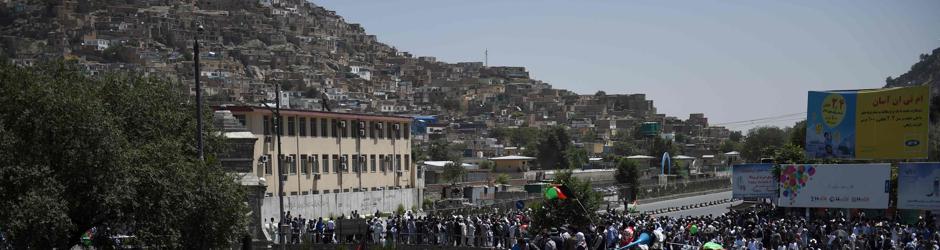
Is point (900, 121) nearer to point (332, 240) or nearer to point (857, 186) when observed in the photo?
point (857, 186)

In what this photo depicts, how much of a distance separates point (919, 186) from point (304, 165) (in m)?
22.7

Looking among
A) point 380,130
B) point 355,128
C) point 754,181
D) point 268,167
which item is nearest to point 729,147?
point 380,130

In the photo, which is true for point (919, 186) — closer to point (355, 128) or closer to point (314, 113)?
point (314, 113)

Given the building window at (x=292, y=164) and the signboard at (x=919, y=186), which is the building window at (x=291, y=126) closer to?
the building window at (x=292, y=164)

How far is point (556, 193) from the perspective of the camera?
32625 mm

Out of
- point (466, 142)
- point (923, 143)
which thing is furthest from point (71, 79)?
point (466, 142)

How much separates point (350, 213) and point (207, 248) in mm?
19883

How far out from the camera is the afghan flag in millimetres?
32406

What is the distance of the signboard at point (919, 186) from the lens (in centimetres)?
3512

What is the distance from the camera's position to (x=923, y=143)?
39094mm

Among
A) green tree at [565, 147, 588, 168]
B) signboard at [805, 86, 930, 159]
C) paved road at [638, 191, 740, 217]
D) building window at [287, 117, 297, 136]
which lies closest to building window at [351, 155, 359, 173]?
building window at [287, 117, 297, 136]

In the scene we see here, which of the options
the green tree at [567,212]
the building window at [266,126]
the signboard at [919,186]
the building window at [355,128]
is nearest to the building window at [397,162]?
the building window at [355,128]

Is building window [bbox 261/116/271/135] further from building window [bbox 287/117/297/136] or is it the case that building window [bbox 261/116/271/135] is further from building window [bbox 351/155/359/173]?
building window [bbox 351/155/359/173]

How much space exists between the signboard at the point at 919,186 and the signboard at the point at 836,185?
1.20 m
